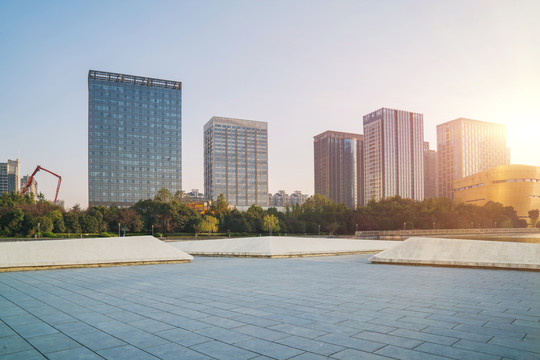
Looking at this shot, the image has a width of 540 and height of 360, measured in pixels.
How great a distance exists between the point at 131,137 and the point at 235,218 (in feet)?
310

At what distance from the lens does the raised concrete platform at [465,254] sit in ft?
43.6

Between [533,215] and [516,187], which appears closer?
[533,215]

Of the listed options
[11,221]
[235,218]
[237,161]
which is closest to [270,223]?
[235,218]

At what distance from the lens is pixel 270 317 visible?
6.42 metres

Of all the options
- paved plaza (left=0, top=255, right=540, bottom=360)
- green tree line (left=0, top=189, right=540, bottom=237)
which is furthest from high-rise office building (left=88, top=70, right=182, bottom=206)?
paved plaza (left=0, top=255, right=540, bottom=360)

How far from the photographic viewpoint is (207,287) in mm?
9586

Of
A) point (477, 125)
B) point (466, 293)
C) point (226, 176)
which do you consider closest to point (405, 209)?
point (466, 293)

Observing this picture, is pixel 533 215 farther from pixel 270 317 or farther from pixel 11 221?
pixel 270 317

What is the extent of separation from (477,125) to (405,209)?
142 m

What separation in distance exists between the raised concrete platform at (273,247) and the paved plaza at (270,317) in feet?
27.0

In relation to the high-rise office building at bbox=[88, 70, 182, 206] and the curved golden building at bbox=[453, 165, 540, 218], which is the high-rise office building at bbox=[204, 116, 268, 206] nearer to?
the high-rise office building at bbox=[88, 70, 182, 206]

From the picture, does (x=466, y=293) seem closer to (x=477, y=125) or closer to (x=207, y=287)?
(x=207, y=287)

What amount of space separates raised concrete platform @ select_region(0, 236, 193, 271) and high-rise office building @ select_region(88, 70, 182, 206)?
463ft

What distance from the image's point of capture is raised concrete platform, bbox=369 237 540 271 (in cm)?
1329
